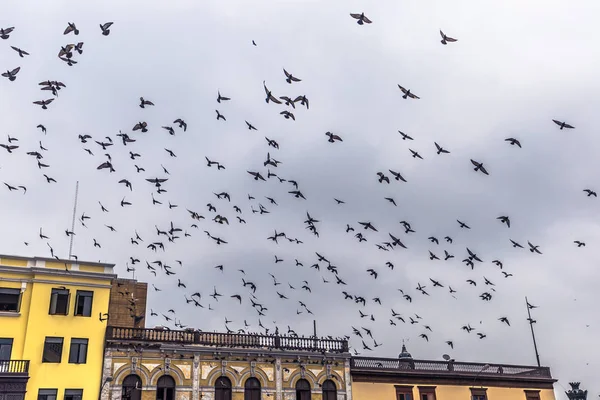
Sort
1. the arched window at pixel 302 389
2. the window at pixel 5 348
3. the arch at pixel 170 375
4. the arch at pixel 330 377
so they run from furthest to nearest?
the arch at pixel 330 377 < the arched window at pixel 302 389 < the arch at pixel 170 375 < the window at pixel 5 348

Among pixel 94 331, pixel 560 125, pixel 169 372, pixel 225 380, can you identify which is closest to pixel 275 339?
pixel 225 380

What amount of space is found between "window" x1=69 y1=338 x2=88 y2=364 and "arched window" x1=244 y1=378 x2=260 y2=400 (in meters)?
12.0

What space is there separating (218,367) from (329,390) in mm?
9298

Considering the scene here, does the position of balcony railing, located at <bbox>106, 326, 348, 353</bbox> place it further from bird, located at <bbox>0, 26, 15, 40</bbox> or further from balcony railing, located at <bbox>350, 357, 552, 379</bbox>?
bird, located at <bbox>0, 26, 15, 40</bbox>

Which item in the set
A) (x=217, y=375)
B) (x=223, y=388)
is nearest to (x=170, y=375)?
(x=217, y=375)

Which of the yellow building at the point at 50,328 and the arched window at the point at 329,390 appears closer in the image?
the yellow building at the point at 50,328

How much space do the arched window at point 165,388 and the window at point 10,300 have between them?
11042mm

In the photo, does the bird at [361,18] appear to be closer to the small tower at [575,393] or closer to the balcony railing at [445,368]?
the balcony railing at [445,368]

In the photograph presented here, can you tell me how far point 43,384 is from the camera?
3638cm

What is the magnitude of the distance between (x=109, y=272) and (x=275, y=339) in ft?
46.0

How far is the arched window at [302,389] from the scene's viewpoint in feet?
143

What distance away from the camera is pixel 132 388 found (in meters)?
38.8

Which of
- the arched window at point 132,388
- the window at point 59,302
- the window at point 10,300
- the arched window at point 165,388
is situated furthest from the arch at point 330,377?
the window at point 10,300

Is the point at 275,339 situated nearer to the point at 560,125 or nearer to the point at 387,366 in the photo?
the point at 387,366
